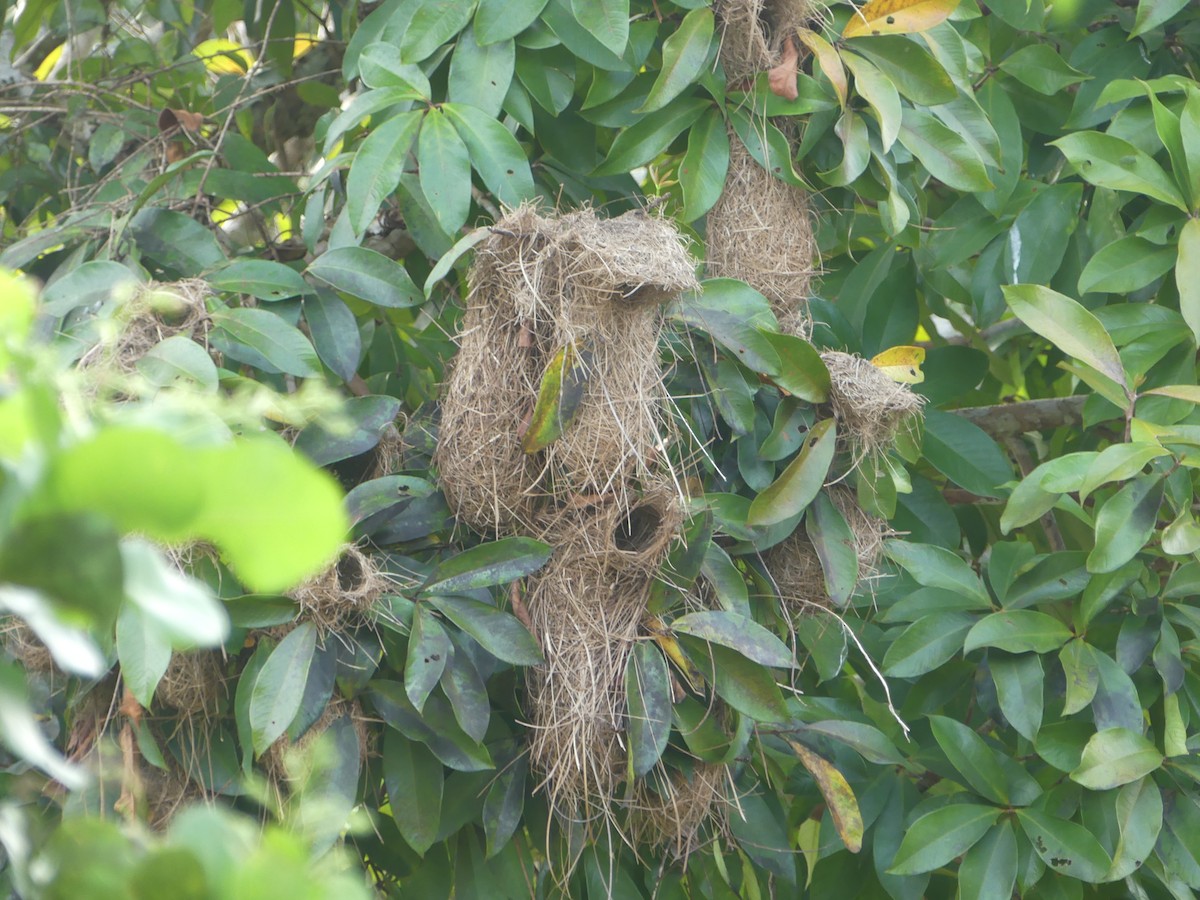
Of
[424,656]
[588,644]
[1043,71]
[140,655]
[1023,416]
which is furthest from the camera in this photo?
[1023,416]

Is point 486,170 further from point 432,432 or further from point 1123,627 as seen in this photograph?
point 1123,627

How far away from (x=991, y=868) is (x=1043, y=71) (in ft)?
3.79

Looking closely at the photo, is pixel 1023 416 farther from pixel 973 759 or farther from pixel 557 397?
pixel 557 397

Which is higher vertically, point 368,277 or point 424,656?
point 368,277

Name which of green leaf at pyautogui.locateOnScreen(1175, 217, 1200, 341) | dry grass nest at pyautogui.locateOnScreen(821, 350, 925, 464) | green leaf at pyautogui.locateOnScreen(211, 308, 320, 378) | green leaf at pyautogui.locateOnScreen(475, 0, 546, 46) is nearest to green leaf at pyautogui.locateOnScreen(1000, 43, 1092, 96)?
green leaf at pyautogui.locateOnScreen(1175, 217, 1200, 341)

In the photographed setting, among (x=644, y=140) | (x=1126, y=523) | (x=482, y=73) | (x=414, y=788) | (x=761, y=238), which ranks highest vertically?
(x=482, y=73)

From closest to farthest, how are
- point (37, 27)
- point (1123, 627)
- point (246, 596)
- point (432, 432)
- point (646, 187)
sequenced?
point (246, 596)
point (432, 432)
point (1123, 627)
point (646, 187)
point (37, 27)

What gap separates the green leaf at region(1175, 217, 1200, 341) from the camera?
5.26 feet

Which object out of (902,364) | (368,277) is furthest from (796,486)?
(368,277)

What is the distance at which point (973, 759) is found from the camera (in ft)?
5.29

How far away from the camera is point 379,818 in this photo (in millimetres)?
1568

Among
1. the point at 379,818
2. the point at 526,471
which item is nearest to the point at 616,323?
the point at 526,471

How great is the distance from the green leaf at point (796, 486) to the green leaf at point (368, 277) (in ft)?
1.54

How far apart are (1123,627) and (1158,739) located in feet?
0.54
